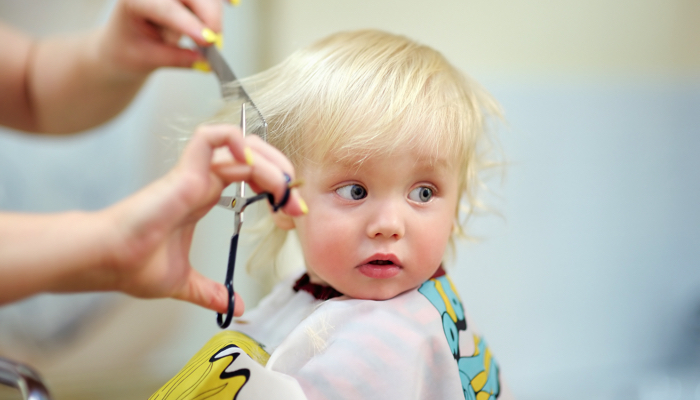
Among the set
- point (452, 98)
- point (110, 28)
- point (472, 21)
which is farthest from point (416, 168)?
point (472, 21)

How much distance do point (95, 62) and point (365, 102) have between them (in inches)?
13.5

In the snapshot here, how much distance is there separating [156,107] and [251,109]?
834mm

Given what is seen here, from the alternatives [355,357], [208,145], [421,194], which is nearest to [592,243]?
[421,194]

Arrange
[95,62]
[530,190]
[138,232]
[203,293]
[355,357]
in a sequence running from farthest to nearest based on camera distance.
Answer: [530,190]
[95,62]
[355,357]
[203,293]
[138,232]

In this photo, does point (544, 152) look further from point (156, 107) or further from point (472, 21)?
point (156, 107)

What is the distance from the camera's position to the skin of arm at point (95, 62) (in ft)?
1.80

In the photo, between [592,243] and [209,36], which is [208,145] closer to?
[209,36]

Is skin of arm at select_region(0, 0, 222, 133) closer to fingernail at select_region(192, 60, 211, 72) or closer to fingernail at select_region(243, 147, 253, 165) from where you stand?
fingernail at select_region(192, 60, 211, 72)

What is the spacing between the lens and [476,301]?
1.44 metres

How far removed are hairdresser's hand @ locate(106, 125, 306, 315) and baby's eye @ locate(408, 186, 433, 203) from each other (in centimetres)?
24

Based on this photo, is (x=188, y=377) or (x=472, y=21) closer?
(x=188, y=377)

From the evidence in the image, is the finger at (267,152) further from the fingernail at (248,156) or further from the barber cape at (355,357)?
the barber cape at (355,357)

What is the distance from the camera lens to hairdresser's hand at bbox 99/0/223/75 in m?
0.53

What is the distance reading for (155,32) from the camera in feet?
2.02
